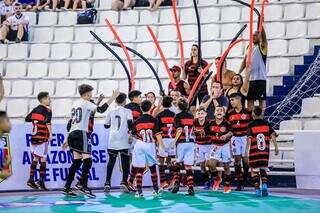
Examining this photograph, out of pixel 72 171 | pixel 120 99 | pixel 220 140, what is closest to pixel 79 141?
pixel 72 171

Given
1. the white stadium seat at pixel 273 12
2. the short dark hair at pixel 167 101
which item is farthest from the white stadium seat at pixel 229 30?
the short dark hair at pixel 167 101

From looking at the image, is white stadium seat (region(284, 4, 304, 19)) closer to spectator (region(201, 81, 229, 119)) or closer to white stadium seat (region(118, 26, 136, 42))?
white stadium seat (region(118, 26, 136, 42))

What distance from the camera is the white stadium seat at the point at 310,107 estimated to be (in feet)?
47.2

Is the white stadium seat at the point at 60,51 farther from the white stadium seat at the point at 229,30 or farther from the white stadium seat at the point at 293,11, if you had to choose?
the white stadium seat at the point at 293,11

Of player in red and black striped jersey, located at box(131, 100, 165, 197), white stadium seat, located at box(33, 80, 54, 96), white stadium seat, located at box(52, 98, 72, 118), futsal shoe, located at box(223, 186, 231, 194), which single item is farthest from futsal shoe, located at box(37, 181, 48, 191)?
white stadium seat, located at box(33, 80, 54, 96)

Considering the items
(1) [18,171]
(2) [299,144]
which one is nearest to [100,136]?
(1) [18,171]

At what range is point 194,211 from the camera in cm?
1002

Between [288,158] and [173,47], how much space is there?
488cm

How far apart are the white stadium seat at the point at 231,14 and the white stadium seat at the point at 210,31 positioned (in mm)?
364

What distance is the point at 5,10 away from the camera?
20328mm

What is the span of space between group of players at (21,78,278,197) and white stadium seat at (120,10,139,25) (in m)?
5.56

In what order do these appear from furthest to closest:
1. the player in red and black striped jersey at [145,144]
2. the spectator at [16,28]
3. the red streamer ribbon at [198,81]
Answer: the spectator at [16,28] → the red streamer ribbon at [198,81] → the player in red and black striped jersey at [145,144]

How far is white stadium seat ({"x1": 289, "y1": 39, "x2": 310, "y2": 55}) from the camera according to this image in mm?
16203

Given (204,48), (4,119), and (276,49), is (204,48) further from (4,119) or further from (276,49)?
(4,119)
